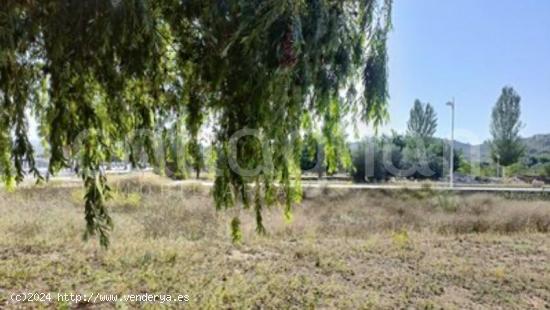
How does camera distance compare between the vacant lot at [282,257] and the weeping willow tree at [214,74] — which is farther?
the vacant lot at [282,257]

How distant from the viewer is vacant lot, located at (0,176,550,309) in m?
4.00

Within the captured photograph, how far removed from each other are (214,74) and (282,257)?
3.85 m

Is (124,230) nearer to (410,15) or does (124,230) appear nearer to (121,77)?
(121,77)

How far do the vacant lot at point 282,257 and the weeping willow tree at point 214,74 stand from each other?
2044mm

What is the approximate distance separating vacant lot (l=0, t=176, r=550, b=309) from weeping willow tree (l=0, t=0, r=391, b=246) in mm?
2044

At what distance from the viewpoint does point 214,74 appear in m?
1.85

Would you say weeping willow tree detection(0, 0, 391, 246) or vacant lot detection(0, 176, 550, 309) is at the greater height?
weeping willow tree detection(0, 0, 391, 246)

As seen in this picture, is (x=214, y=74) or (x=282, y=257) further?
(x=282, y=257)

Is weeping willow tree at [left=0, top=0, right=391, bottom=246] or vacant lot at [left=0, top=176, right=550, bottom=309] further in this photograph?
vacant lot at [left=0, top=176, right=550, bottom=309]

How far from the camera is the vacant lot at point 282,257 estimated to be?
157 inches

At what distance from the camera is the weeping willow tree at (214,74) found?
1614mm

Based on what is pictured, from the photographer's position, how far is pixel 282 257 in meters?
5.30

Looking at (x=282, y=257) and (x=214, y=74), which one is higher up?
(x=214, y=74)

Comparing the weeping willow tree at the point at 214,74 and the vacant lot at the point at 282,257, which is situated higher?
the weeping willow tree at the point at 214,74
